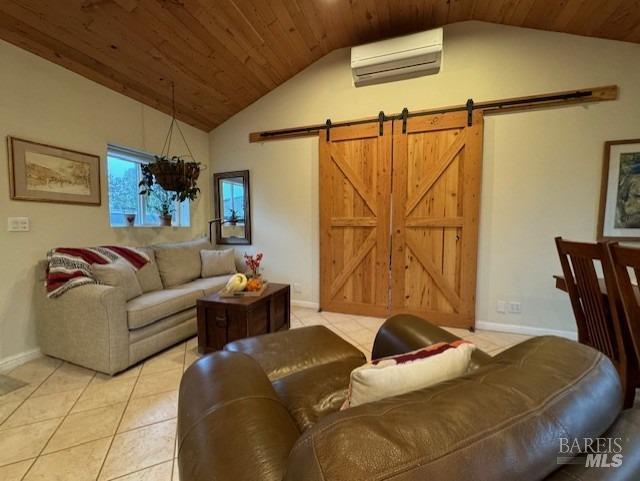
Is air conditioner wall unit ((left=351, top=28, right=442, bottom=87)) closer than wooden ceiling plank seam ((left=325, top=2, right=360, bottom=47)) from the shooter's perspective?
No

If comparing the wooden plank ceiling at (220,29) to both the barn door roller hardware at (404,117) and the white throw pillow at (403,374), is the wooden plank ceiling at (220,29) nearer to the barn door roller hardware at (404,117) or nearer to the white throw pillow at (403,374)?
the barn door roller hardware at (404,117)

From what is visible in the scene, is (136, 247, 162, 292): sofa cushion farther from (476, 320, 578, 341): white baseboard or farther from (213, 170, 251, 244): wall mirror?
(476, 320, 578, 341): white baseboard

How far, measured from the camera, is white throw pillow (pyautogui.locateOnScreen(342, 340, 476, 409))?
0.68 metres

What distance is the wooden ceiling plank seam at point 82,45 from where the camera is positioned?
1.97 m

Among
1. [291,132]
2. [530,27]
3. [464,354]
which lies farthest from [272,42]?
[464,354]

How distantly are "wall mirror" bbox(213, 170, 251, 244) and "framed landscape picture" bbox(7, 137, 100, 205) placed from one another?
5.01 ft

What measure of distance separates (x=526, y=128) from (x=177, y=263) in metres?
3.83

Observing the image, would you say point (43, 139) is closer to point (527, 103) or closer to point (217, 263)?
point (217, 263)

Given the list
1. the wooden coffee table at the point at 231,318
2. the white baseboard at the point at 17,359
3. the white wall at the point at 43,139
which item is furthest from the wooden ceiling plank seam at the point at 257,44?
the white baseboard at the point at 17,359

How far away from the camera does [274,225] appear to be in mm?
3826

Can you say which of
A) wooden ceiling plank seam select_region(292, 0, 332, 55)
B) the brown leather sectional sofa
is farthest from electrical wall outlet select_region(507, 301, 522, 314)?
wooden ceiling plank seam select_region(292, 0, 332, 55)

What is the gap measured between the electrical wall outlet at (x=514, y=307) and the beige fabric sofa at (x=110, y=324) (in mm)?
3135

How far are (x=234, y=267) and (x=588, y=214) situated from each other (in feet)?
12.3

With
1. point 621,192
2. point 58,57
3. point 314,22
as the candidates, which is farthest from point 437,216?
point 58,57
